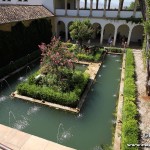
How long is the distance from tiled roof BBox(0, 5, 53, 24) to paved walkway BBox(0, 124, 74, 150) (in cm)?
1024

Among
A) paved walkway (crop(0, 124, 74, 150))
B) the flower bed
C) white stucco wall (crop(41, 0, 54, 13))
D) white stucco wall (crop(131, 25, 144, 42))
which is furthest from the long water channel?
white stucco wall (crop(131, 25, 144, 42))

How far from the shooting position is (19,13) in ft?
61.4

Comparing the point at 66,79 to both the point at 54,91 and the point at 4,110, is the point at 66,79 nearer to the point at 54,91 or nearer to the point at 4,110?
the point at 54,91

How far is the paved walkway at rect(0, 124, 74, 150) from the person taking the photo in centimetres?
797

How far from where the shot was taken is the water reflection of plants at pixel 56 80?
456 inches

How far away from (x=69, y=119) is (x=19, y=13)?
1321cm

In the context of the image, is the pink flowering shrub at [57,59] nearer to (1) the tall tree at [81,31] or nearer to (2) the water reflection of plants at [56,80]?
(2) the water reflection of plants at [56,80]

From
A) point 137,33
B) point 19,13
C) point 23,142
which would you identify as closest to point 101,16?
point 137,33

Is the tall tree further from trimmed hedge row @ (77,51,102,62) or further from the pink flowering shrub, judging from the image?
the pink flowering shrub

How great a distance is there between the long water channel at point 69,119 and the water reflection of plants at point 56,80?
0.78 meters

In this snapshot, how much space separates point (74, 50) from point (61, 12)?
792 cm

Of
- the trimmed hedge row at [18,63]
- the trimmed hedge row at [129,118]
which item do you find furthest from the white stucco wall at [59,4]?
the trimmed hedge row at [129,118]

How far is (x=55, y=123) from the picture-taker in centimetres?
1009

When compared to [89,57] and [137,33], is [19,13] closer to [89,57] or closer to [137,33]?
[89,57]
